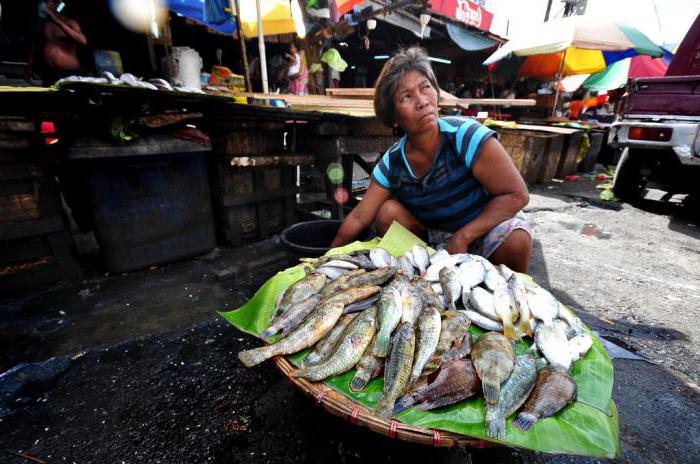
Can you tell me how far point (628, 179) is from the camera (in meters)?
7.23

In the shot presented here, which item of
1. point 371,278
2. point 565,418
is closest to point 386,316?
point 371,278

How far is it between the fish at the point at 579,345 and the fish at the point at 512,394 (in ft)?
0.88

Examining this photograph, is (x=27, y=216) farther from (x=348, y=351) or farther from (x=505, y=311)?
(x=505, y=311)

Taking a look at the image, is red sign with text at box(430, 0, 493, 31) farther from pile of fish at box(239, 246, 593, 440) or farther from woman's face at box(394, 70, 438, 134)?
pile of fish at box(239, 246, 593, 440)

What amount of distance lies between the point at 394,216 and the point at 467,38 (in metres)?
11.5

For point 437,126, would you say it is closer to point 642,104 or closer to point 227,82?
point 227,82

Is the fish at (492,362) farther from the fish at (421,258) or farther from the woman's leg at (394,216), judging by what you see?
the woman's leg at (394,216)

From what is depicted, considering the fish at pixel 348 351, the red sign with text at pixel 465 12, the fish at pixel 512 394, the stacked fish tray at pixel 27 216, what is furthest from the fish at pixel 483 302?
the red sign with text at pixel 465 12

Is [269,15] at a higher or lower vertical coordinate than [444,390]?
higher

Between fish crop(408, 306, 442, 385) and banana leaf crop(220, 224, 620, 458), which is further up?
fish crop(408, 306, 442, 385)

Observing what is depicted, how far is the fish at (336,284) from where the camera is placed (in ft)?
6.92

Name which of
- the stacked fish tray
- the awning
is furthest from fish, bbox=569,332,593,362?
the awning

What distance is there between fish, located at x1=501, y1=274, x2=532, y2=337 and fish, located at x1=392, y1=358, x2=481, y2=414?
55 centimetres

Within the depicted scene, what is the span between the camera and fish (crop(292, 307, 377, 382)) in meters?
1.57
